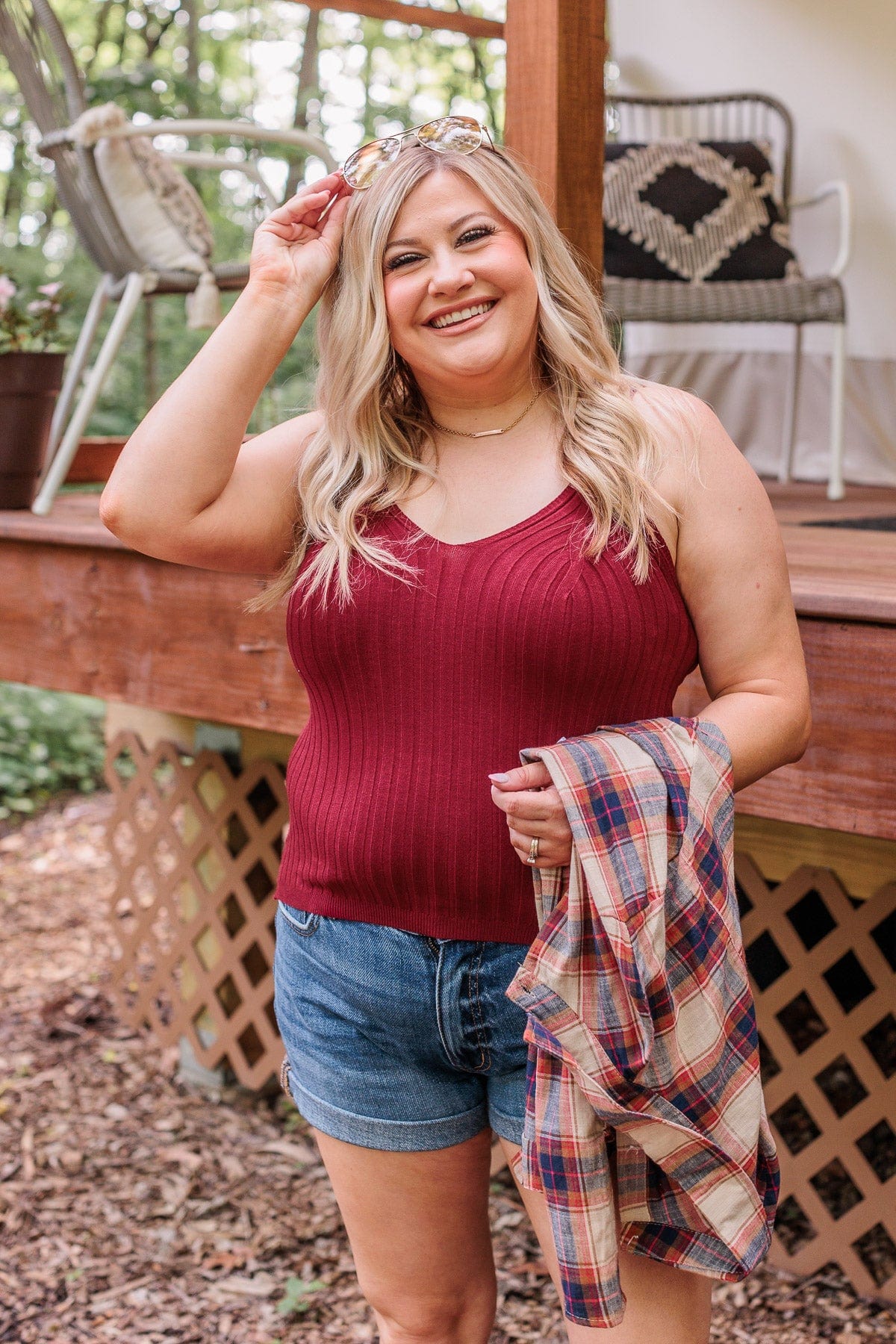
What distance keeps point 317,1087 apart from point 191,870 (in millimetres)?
1834

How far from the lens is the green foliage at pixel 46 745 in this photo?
18.8ft

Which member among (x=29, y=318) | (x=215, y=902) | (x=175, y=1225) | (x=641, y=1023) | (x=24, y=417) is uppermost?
(x=29, y=318)

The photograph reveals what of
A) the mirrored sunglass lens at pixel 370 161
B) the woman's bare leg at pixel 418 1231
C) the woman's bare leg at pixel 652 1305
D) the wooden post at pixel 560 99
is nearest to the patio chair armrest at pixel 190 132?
the wooden post at pixel 560 99

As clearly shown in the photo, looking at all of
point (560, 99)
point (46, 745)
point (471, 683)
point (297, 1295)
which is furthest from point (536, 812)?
point (46, 745)

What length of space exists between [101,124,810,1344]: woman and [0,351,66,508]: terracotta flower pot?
1.81 m

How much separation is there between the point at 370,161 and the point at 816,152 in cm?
374

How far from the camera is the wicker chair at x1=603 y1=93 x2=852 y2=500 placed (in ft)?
11.6

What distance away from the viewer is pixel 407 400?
145cm

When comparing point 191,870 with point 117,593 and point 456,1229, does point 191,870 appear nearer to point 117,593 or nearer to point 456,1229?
point 117,593

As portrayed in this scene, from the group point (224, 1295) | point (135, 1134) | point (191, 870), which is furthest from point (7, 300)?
point (224, 1295)

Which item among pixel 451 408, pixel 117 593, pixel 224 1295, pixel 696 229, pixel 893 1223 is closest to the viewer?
pixel 451 408

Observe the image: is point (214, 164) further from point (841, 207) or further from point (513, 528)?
point (513, 528)

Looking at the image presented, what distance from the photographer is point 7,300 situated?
3021 mm

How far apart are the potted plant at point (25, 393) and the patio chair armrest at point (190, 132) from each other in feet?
1.11
